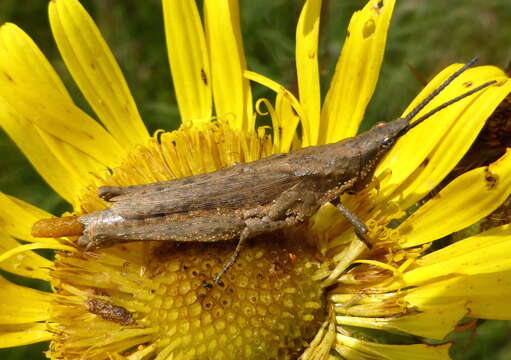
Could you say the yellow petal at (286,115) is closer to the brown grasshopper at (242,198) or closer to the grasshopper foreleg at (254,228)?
the brown grasshopper at (242,198)

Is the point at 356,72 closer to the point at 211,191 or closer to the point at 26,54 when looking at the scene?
the point at 211,191

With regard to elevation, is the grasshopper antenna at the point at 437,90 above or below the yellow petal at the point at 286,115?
below

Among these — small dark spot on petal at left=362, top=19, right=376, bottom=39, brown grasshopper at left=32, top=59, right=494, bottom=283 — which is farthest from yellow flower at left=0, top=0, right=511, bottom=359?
brown grasshopper at left=32, top=59, right=494, bottom=283

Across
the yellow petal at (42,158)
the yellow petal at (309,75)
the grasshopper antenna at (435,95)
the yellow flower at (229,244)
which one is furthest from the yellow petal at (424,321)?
the yellow petal at (42,158)

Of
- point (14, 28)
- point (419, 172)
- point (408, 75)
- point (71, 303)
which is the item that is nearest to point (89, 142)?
point (14, 28)

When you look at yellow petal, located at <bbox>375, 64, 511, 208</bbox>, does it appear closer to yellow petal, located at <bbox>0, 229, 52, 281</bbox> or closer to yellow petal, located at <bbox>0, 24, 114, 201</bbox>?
yellow petal, located at <bbox>0, 24, 114, 201</bbox>

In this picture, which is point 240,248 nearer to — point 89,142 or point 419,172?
point 419,172
